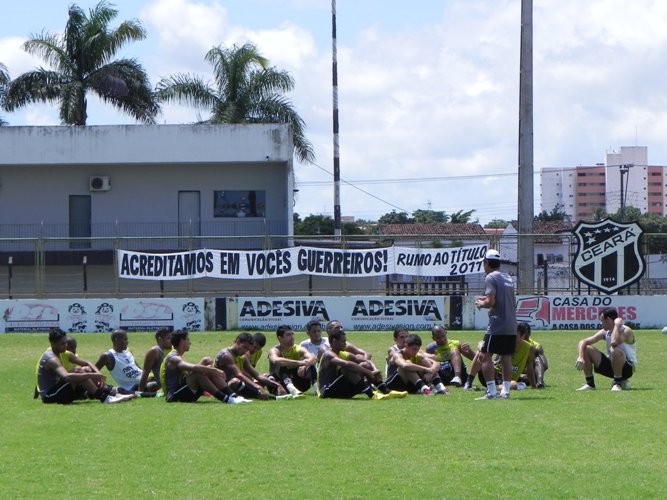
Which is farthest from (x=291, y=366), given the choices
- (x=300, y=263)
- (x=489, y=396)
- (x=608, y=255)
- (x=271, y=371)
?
(x=608, y=255)

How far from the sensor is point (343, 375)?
1515 cm

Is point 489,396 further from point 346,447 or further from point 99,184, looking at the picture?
point 99,184

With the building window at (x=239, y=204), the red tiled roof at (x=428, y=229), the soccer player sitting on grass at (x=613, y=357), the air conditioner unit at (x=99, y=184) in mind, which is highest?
the air conditioner unit at (x=99, y=184)

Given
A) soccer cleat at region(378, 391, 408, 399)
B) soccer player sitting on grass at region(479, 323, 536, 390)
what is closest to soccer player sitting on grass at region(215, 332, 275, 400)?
soccer cleat at region(378, 391, 408, 399)

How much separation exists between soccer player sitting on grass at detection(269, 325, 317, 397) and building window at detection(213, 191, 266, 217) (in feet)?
99.0

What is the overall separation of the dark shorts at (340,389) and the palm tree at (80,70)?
38.8 meters

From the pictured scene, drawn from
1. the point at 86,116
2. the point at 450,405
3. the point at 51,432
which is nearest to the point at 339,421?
the point at 450,405

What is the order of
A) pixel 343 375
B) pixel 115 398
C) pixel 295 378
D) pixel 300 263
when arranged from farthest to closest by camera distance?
1. pixel 300 263
2. pixel 295 378
3. pixel 343 375
4. pixel 115 398

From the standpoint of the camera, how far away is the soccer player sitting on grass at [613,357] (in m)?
15.7

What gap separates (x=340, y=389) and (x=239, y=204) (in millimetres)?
31641

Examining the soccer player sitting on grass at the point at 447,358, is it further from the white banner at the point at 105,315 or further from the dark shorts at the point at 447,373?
the white banner at the point at 105,315

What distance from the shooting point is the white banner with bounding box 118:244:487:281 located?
1337 inches

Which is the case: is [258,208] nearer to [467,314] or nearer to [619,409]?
[467,314]

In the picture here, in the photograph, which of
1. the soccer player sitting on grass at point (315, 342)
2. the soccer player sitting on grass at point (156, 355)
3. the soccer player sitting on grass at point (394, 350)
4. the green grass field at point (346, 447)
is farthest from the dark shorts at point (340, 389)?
the soccer player sitting on grass at point (156, 355)
